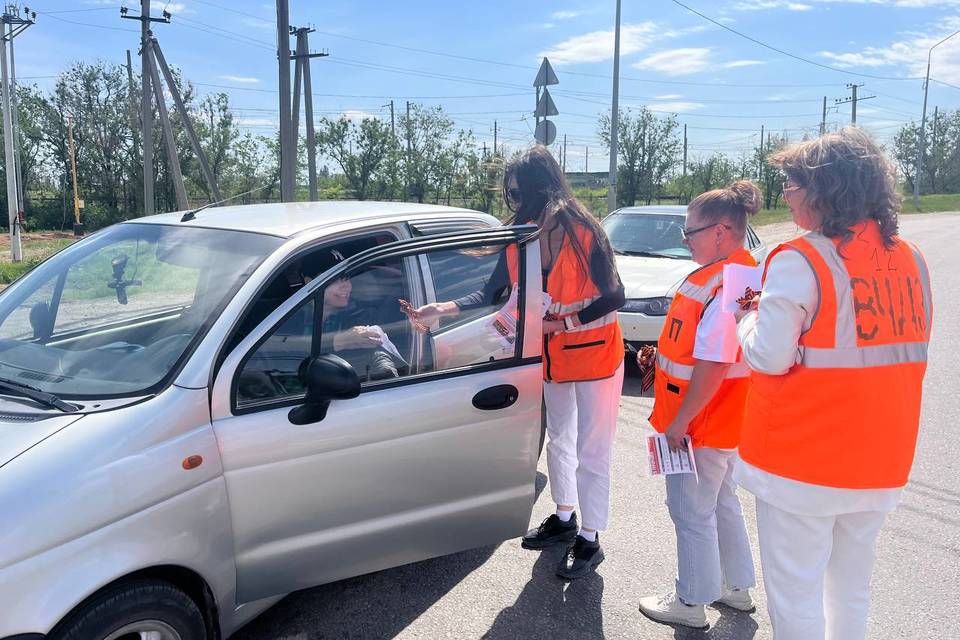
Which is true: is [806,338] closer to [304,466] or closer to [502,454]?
[502,454]

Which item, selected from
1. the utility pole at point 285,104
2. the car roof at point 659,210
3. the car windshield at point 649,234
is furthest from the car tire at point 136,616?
the utility pole at point 285,104

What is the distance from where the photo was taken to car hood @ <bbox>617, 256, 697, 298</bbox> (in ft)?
22.7

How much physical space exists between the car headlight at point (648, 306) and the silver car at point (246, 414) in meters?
3.83

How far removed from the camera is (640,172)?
4584cm

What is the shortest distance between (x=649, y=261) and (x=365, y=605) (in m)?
5.70

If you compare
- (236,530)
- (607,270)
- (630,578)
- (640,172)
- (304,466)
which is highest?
(640,172)

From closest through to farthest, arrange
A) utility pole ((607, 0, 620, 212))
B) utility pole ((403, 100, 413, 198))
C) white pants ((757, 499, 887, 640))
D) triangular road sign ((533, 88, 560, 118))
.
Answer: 1. white pants ((757, 499, 887, 640))
2. triangular road sign ((533, 88, 560, 118))
3. utility pole ((607, 0, 620, 212))
4. utility pole ((403, 100, 413, 198))

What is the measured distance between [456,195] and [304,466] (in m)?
40.5

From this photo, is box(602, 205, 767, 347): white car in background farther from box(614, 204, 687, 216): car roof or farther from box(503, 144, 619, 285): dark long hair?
box(503, 144, 619, 285): dark long hair

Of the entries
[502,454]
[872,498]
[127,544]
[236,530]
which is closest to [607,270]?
[502,454]

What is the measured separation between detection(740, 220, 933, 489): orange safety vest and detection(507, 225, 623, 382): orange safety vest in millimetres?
1183

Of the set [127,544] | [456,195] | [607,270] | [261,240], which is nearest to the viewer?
[127,544]

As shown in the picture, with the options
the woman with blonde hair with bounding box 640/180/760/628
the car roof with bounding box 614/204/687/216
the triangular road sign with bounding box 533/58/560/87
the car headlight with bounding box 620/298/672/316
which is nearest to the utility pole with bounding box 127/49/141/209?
the triangular road sign with bounding box 533/58/560/87

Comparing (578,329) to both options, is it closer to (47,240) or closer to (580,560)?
(580,560)
